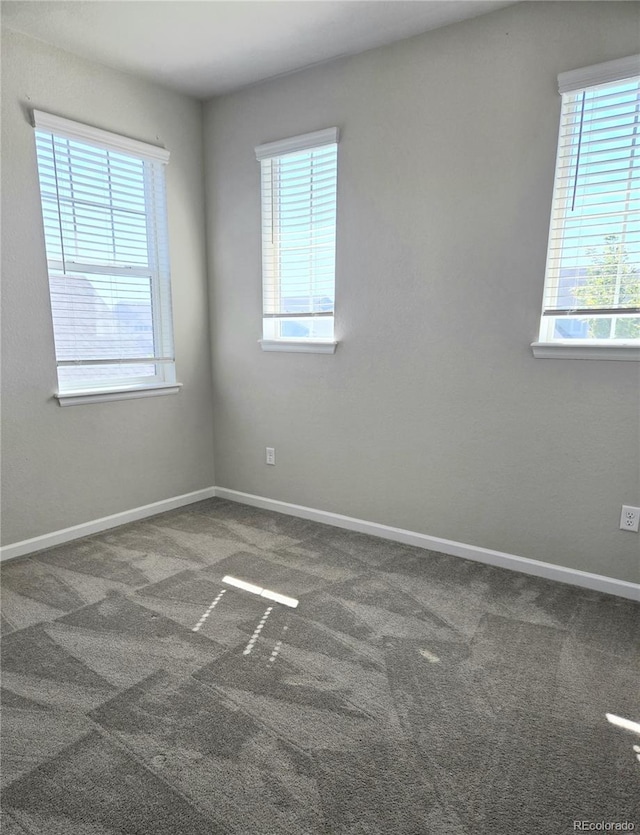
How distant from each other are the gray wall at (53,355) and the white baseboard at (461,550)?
72cm

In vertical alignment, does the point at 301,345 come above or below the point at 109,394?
above

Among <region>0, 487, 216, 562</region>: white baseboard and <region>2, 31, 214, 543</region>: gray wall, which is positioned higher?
<region>2, 31, 214, 543</region>: gray wall

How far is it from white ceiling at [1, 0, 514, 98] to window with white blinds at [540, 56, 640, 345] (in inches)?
25.1

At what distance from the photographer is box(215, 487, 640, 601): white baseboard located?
7.85 feet

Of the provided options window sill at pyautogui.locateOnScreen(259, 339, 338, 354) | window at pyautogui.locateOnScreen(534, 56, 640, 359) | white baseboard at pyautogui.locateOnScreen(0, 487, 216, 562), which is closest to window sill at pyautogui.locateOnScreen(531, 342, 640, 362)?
window at pyautogui.locateOnScreen(534, 56, 640, 359)

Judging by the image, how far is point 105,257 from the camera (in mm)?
3066

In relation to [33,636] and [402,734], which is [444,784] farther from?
[33,636]

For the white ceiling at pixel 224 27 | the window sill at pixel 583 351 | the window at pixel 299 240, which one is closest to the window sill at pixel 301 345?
the window at pixel 299 240

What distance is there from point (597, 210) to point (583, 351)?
62 cm

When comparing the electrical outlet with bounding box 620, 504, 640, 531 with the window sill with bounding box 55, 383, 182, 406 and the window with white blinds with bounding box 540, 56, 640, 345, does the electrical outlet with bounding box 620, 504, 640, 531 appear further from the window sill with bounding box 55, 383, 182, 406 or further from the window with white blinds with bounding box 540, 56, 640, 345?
the window sill with bounding box 55, 383, 182, 406

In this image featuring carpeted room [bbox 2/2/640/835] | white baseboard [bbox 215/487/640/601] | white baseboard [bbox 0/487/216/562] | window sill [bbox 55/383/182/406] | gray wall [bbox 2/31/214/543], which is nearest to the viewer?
carpeted room [bbox 2/2/640/835]

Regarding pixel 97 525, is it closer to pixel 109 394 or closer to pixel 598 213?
pixel 109 394

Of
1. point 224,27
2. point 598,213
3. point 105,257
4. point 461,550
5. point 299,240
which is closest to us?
Answer: point 598,213

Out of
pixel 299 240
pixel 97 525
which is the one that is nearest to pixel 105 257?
pixel 299 240
